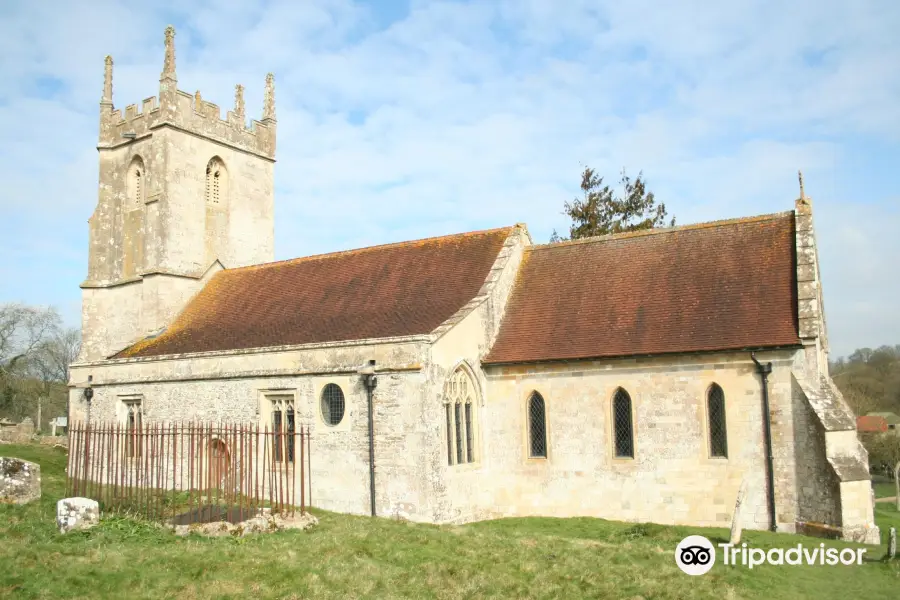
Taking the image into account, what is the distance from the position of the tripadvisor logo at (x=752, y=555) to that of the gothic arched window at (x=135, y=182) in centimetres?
2389

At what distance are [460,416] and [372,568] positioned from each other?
8068 millimetres

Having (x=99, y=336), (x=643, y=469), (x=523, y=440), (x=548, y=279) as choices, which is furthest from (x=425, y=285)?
(x=99, y=336)

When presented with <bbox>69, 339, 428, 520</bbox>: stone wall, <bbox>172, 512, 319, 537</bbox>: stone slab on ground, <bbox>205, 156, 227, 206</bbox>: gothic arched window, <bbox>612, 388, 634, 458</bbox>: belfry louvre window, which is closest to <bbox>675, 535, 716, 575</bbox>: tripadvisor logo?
<bbox>612, 388, 634, 458</bbox>: belfry louvre window

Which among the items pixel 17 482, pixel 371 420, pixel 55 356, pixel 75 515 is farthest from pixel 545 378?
pixel 55 356

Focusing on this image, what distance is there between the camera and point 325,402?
20.0 meters

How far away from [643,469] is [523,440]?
317 cm

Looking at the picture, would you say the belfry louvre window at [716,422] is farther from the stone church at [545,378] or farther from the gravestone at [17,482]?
the gravestone at [17,482]

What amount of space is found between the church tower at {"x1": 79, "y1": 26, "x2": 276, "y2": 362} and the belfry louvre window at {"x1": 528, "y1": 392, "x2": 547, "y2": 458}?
1436 centimetres

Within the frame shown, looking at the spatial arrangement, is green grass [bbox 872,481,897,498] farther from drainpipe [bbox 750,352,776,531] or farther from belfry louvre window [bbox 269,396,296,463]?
belfry louvre window [bbox 269,396,296,463]

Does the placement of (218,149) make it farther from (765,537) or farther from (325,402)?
(765,537)

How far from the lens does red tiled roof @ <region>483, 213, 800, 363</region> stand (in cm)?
1827

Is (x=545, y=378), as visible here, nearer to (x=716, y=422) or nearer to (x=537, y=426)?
(x=537, y=426)

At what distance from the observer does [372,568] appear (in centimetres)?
1176

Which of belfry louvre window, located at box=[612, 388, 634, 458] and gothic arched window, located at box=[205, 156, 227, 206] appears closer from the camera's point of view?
belfry louvre window, located at box=[612, 388, 634, 458]
